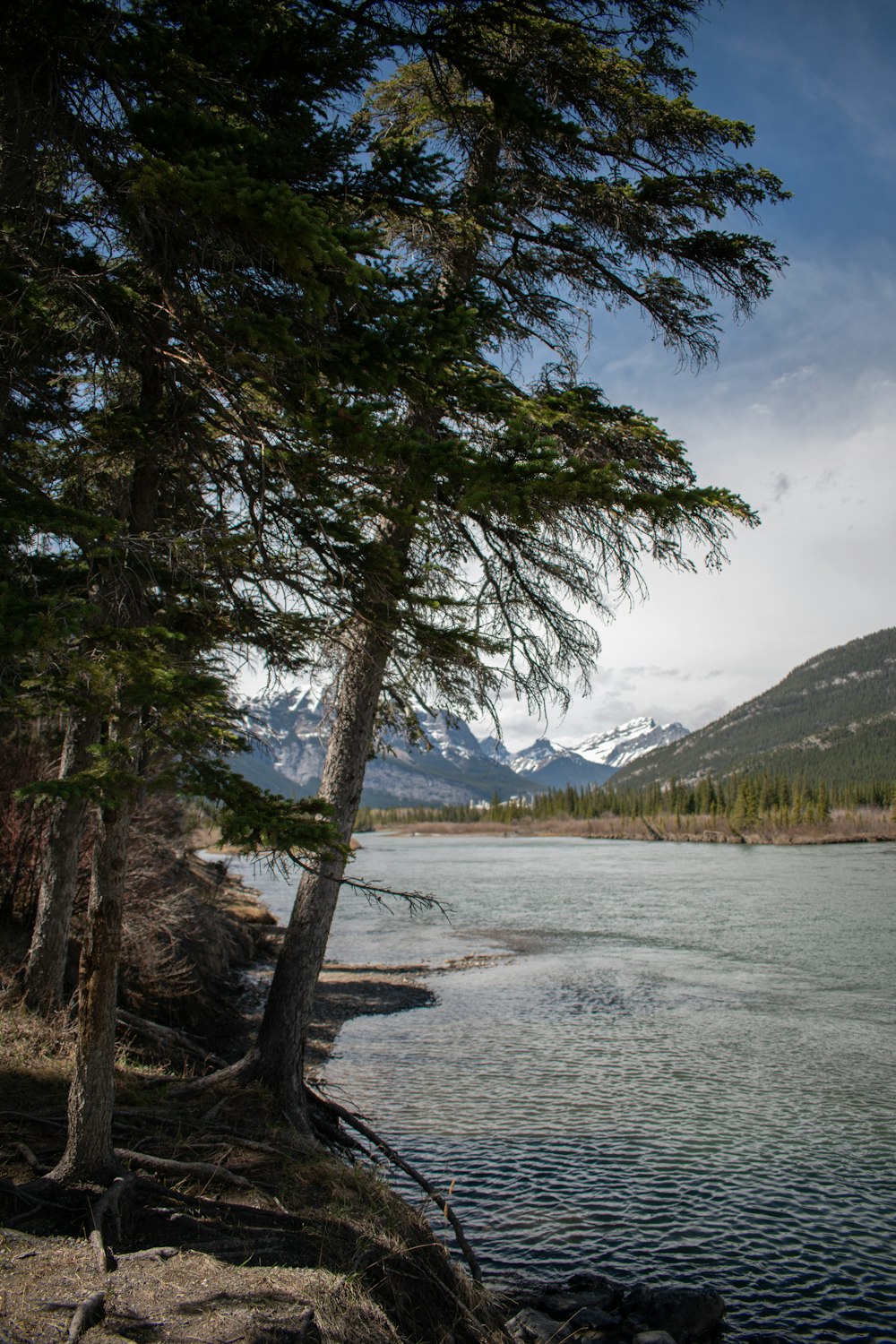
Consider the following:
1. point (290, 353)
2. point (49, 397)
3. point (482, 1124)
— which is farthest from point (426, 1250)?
point (49, 397)

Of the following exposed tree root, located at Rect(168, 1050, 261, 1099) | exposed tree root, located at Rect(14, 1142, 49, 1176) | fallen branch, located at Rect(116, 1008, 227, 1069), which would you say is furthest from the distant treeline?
exposed tree root, located at Rect(14, 1142, 49, 1176)

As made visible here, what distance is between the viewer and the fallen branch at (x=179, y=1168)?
5.94 m

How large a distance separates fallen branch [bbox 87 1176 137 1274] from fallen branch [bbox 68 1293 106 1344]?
0.40 meters

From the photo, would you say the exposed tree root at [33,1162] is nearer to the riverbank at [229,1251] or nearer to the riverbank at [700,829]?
the riverbank at [229,1251]

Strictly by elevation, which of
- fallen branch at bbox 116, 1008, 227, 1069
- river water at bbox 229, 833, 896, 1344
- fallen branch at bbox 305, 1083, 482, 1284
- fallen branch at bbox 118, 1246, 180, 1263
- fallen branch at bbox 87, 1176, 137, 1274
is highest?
fallen branch at bbox 87, 1176, 137, 1274

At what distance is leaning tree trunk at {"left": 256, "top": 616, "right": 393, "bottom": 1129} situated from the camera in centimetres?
819

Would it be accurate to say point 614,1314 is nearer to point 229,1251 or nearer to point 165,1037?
point 229,1251

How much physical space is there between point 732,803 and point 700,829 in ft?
34.2

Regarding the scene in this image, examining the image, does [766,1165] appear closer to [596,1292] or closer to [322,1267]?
[596,1292]

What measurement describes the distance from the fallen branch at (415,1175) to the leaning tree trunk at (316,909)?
1.50 feet

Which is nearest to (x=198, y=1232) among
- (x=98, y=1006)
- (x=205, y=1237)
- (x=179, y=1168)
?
(x=205, y=1237)

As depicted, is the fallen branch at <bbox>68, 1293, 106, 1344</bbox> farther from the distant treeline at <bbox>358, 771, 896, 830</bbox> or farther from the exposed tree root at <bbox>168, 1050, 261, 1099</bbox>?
the distant treeline at <bbox>358, 771, 896, 830</bbox>

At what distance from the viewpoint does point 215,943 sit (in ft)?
54.2

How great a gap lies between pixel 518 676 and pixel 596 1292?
5.75 meters
